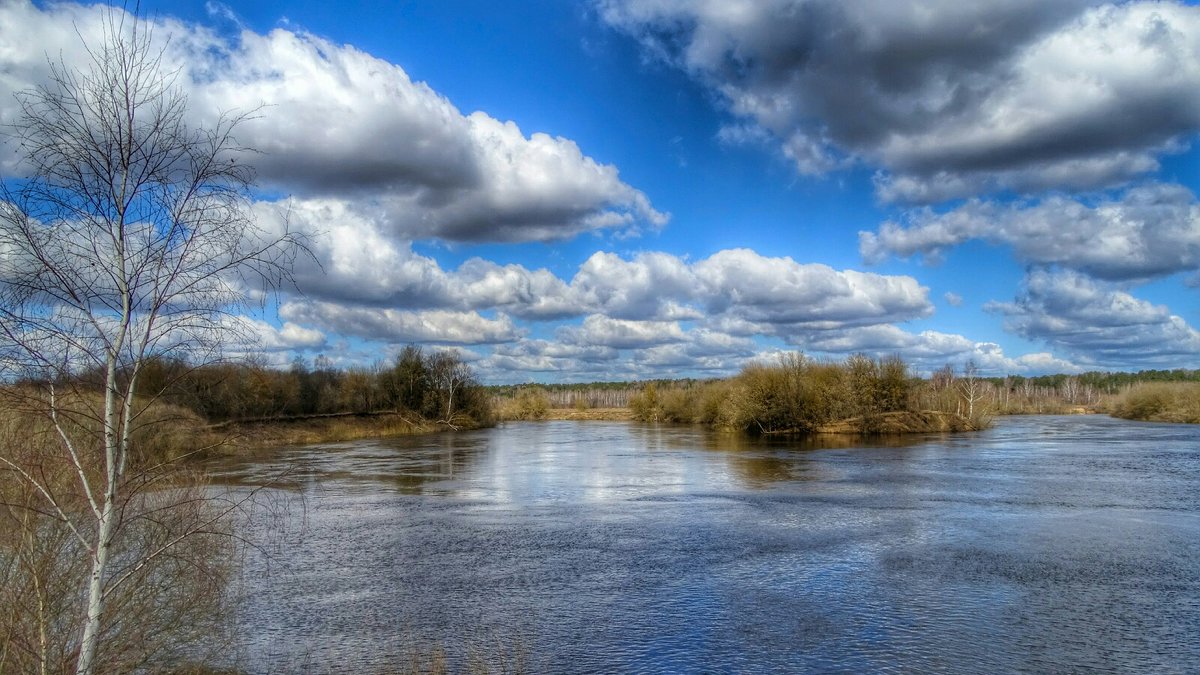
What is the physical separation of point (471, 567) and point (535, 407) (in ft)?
322

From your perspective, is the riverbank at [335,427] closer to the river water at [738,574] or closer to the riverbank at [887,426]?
the river water at [738,574]

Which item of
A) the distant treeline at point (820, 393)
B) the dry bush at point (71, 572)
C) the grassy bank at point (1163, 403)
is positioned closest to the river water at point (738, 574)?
the dry bush at point (71, 572)

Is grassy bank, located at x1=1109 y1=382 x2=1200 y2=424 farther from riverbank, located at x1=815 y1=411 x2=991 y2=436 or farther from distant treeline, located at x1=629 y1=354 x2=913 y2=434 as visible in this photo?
distant treeline, located at x1=629 y1=354 x2=913 y2=434

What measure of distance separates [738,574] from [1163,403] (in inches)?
3338

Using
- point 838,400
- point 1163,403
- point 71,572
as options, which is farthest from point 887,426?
point 71,572

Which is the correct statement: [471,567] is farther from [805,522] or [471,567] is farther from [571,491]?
[571,491]

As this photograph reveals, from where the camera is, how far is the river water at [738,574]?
33.1 ft

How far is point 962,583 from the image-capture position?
13367 millimetres

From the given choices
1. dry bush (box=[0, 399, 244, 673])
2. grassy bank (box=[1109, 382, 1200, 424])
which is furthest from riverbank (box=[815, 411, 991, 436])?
dry bush (box=[0, 399, 244, 673])

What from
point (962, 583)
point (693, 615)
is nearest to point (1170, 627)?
point (962, 583)

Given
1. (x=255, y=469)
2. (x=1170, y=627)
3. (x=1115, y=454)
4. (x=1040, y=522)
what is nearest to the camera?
(x=1170, y=627)

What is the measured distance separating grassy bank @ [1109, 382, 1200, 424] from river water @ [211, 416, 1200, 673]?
55.5m

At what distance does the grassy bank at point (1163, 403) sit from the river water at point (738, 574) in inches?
2187

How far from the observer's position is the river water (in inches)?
397
